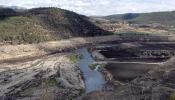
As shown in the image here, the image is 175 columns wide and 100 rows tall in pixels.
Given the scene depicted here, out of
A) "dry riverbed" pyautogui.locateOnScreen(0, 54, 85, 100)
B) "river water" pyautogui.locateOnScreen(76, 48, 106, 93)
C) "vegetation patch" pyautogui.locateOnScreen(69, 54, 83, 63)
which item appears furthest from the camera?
"vegetation patch" pyautogui.locateOnScreen(69, 54, 83, 63)

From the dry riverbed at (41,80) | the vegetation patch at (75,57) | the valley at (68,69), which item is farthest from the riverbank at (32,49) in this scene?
the vegetation patch at (75,57)

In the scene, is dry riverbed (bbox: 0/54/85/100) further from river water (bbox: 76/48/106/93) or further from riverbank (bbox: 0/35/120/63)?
riverbank (bbox: 0/35/120/63)

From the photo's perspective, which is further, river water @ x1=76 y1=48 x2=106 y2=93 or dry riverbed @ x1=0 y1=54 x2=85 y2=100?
river water @ x1=76 y1=48 x2=106 y2=93

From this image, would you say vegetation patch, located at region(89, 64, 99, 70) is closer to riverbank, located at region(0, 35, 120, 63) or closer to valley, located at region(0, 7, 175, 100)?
valley, located at region(0, 7, 175, 100)

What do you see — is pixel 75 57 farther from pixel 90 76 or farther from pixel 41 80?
pixel 41 80

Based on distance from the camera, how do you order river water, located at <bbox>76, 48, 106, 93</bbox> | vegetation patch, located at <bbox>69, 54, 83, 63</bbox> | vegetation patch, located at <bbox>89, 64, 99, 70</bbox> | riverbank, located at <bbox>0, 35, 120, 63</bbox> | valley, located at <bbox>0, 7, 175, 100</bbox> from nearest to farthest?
valley, located at <bbox>0, 7, 175, 100</bbox>, river water, located at <bbox>76, 48, 106, 93</bbox>, vegetation patch, located at <bbox>89, 64, 99, 70</bbox>, vegetation patch, located at <bbox>69, 54, 83, 63</bbox>, riverbank, located at <bbox>0, 35, 120, 63</bbox>

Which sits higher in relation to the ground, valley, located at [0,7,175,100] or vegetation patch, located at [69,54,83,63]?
valley, located at [0,7,175,100]

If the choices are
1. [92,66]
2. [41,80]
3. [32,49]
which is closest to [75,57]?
[32,49]

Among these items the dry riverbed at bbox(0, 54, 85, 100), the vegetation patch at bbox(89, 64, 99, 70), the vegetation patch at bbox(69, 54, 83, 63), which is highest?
the dry riverbed at bbox(0, 54, 85, 100)

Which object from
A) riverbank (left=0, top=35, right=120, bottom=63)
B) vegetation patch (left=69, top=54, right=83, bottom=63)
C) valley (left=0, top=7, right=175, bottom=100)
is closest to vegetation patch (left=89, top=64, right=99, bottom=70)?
valley (left=0, top=7, right=175, bottom=100)
